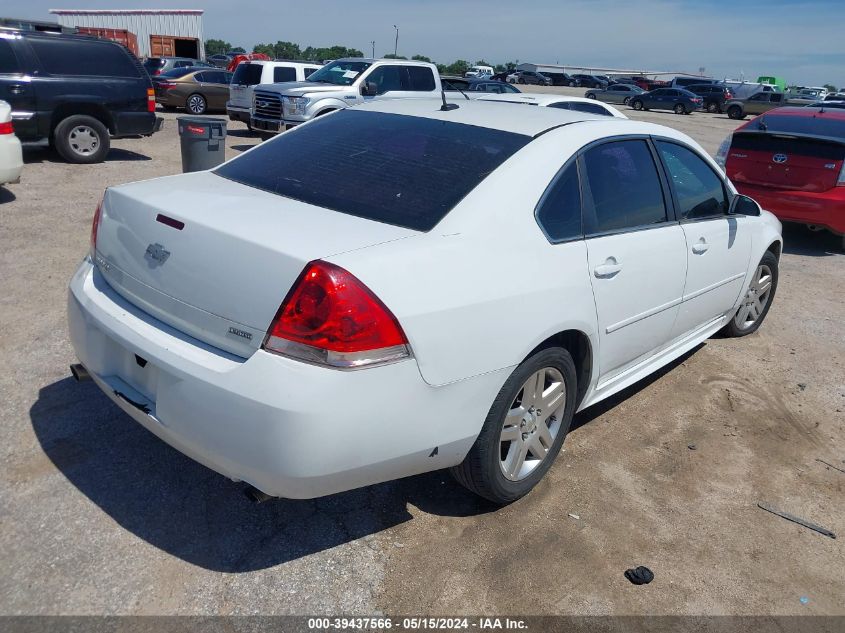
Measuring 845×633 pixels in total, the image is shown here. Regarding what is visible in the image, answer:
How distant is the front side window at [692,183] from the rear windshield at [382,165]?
4.24 feet

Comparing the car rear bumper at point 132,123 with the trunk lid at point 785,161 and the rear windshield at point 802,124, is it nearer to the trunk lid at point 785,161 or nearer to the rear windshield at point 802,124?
the trunk lid at point 785,161

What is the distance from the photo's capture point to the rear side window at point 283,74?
1653 cm

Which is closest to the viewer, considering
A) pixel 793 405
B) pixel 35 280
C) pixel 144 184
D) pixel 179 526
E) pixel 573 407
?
pixel 179 526

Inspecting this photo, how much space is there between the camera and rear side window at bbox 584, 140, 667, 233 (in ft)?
11.1

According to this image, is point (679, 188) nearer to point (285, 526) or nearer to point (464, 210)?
point (464, 210)

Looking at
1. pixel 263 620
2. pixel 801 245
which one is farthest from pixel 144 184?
pixel 801 245

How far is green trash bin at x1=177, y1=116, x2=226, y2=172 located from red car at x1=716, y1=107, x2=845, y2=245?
19.8 ft

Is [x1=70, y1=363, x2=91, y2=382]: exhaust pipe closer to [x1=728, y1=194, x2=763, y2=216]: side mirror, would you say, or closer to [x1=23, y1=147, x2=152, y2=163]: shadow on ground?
[x1=728, y1=194, x2=763, y2=216]: side mirror

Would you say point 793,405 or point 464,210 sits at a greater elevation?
point 464,210

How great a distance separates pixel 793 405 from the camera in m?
4.54

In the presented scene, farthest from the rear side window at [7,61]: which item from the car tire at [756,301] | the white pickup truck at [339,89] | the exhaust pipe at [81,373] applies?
the car tire at [756,301]

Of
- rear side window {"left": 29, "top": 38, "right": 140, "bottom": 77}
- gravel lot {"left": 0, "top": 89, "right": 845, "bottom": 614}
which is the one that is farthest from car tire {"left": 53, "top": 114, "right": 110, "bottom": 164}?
gravel lot {"left": 0, "top": 89, "right": 845, "bottom": 614}

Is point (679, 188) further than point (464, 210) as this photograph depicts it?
Yes

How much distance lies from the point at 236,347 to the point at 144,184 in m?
1.18
